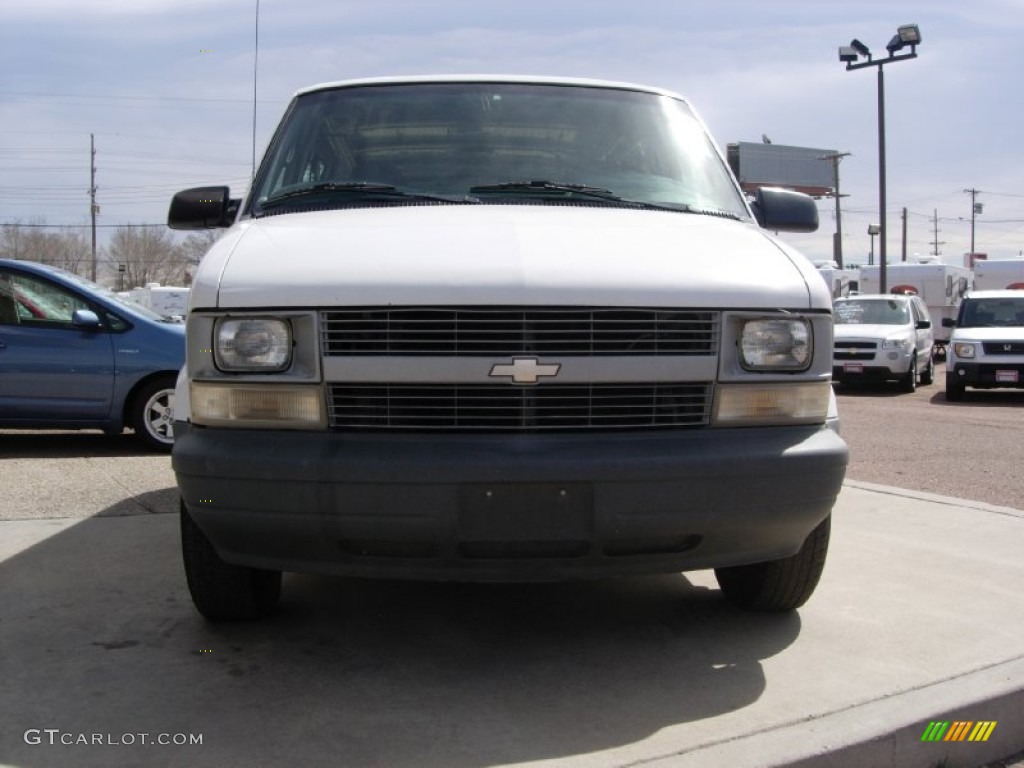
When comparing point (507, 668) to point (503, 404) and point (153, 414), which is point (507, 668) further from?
point (153, 414)

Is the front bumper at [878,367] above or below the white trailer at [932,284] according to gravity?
below

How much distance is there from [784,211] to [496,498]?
234 cm

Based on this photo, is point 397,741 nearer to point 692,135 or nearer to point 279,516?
point 279,516

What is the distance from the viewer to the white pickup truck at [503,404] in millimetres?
3188

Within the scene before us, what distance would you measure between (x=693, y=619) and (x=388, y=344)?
5.80 feet

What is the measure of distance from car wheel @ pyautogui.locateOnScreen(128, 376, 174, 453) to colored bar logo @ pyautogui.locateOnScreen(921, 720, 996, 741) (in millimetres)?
6624

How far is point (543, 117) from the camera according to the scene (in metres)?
4.63

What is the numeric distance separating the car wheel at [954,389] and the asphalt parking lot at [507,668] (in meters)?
12.2

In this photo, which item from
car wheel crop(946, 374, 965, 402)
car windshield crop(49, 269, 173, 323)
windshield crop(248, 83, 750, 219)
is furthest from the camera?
car wheel crop(946, 374, 965, 402)

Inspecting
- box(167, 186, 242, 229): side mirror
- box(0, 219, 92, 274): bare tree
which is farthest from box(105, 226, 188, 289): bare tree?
box(167, 186, 242, 229): side mirror

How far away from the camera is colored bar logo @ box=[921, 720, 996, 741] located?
3.22 meters

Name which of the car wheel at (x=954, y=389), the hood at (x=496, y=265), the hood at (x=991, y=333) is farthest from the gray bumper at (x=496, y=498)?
the hood at (x=991, y=333)

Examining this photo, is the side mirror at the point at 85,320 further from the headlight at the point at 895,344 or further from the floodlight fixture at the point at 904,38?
the floodlight fixture at the point at 904,38

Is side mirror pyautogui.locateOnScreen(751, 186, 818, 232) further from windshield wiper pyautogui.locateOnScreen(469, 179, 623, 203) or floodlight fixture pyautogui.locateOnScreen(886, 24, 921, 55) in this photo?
floodlight fixture pyautogui.locateOnScreen(886, 24, 921, 55)
